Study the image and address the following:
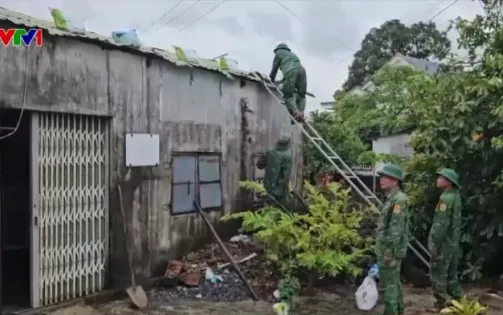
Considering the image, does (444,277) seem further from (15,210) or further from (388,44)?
(388,44)

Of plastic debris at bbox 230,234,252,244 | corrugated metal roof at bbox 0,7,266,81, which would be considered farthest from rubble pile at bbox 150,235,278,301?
corrugated metal roof at bbox 0,7,266,81

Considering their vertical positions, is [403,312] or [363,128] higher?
[363,128]

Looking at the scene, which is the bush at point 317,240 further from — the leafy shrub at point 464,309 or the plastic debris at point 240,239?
the leafy shrub at point 464,309

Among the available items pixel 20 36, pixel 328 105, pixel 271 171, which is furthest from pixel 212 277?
pixel 328 105

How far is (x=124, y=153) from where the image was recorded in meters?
7.57

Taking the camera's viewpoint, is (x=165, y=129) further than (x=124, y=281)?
Yes

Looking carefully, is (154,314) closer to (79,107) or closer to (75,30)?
(79,107)

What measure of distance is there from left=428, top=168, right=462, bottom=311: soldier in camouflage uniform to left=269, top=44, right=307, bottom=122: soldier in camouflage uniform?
351 cm

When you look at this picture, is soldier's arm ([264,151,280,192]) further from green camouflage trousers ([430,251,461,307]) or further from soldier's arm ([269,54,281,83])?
green camouflage trousers ([430,251,461,307])

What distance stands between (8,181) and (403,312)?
5481mm

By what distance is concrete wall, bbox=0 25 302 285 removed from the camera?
658cm

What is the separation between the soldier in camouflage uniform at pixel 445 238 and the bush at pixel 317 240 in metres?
0.99

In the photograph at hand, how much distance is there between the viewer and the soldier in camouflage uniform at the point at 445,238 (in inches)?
286

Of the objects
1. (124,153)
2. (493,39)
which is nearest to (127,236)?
(124,153)
